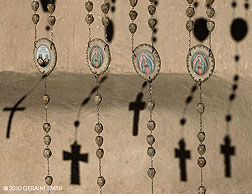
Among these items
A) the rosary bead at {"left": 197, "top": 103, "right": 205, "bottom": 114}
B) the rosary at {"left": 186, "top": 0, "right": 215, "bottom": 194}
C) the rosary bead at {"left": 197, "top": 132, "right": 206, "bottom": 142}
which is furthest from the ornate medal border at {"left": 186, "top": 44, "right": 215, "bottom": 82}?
the rosary bead at {"left": 197, "top": 132, "right": 206, "bottom": 142}

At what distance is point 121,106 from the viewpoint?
414 cm

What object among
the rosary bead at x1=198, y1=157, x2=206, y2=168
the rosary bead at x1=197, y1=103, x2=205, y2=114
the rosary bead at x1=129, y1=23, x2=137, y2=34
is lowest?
the rosary bead at x1=198, y1=157, x2=206, y2=168

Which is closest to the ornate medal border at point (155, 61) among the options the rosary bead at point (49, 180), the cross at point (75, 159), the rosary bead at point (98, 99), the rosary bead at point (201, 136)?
the rosary bead at point (98, 99)

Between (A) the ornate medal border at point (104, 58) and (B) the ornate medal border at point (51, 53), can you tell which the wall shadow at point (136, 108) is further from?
(B) the ornate medal border at point (51, 53)

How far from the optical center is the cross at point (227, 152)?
413cm

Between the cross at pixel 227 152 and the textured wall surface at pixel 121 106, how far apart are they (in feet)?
0.07

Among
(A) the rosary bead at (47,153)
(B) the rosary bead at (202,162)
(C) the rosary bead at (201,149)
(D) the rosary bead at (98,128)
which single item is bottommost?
(B) the rosary bead at (202,162)

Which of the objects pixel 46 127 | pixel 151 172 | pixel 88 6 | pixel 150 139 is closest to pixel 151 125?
pixel 150 139

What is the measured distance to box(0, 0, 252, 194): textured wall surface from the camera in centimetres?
405

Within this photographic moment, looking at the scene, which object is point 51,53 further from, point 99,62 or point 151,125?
point 151,125

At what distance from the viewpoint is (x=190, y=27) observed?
385cm

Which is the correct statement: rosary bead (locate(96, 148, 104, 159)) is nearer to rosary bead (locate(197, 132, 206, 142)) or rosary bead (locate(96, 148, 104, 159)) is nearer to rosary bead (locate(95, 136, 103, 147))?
rosary bead (locate(95, 136, 103, 147))

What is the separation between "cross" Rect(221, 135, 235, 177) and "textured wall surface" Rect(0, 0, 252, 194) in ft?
0.07

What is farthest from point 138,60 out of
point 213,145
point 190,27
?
point 213,145
